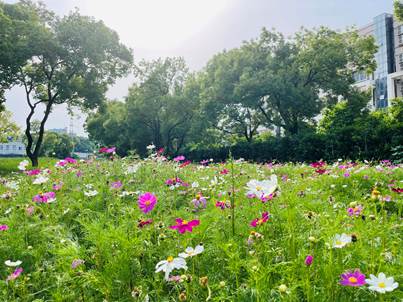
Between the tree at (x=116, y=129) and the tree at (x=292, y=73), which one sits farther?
the tree at (x=116, y=129)

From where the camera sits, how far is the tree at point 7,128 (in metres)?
27.2

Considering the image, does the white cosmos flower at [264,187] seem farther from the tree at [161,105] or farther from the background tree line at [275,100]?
the tree at [161,105]

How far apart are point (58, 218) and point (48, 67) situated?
59.6 feet

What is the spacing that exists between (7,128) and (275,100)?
2150 cm

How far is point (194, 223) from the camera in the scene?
1655 mm

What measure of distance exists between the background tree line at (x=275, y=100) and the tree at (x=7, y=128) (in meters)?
9.27

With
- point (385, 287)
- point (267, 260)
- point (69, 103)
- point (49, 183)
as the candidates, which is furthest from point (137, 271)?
point (69, 103)

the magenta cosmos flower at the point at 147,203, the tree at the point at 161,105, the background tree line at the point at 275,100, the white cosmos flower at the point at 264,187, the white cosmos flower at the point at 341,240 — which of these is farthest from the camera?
the tree at the point at 161,105

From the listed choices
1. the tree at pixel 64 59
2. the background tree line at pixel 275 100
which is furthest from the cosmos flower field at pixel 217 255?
the tree at pixel 64 59

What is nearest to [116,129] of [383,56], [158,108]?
[158,108]

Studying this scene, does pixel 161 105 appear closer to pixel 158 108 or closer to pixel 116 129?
pixel 158 108

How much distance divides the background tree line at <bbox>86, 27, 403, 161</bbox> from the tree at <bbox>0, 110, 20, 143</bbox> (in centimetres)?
927

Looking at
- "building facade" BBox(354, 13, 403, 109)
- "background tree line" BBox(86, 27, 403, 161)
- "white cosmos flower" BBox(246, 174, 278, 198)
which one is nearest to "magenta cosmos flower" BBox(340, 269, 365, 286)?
"white cosmos flower" BBox(246, 174, 278, 198)

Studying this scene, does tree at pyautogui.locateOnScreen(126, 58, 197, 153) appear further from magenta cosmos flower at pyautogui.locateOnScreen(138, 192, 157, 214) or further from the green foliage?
magenta cosmos flower at pyautogui.locateOnScreen(138, 192, 157, 214)
